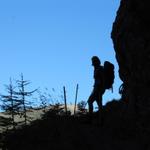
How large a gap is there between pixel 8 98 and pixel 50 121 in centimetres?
1093

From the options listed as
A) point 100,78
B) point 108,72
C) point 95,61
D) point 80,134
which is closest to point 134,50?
point 108,72

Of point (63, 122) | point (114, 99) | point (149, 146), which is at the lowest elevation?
point (149, 146)

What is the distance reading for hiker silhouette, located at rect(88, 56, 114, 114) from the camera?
24.9m

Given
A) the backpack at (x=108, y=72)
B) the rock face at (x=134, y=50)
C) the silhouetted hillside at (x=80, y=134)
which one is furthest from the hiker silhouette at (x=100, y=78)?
the silhouetted hillside at (x=80, y=134)

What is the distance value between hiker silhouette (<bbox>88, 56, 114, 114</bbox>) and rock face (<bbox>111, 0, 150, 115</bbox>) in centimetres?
60

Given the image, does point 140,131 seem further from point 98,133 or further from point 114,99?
point 114,99

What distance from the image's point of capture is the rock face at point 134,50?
2311 centimetres

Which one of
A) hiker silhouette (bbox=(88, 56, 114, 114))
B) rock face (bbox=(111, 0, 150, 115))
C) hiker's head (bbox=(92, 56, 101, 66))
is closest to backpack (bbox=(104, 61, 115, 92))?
hiker silhouette (bbox=(88, 56, 114, 114))

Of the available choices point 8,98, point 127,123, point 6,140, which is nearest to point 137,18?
point 127,123

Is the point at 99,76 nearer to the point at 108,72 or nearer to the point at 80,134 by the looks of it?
the point at 108,72

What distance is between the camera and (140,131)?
74.9 feet

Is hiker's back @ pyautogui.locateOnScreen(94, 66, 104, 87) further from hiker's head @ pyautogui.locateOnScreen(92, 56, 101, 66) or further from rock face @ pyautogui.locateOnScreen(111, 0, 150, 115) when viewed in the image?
rock face @ pyautogui.locateOnScreen(111, 0, 150, 115)

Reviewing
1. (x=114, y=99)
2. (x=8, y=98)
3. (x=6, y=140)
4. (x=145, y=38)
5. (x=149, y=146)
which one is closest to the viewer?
(x=149, y=146)

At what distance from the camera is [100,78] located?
24.9m
